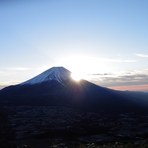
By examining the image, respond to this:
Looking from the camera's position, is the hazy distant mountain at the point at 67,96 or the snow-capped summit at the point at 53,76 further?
the snow-capped summit at the point at 53,76

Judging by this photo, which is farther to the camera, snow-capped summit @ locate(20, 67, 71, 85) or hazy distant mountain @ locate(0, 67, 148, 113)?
snow-capped summit @ locate(20, 67, 71, 85)

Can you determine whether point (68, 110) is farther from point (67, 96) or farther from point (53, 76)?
point (53, 76)

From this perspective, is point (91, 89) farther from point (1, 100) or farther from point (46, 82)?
point (1, 100)

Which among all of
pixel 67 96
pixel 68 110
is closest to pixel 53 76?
pixel 67 96

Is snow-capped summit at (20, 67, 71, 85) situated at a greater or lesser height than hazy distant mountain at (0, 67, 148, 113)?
greater

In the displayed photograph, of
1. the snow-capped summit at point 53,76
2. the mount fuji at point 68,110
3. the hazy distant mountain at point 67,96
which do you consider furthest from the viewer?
the snow-capped summit at point 53,76

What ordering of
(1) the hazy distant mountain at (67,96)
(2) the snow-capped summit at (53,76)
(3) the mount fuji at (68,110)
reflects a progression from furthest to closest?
(2) the snow-capped summit at (53,76) → (1) the hazy distant mountain at (67,96) → (3) the mount fuji at (68,110)

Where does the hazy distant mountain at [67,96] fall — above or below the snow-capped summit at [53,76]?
below
